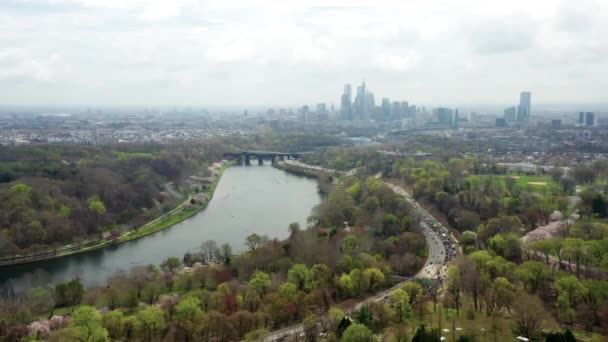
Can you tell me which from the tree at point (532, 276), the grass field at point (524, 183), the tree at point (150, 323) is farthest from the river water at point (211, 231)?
the tree at point (532, 276)

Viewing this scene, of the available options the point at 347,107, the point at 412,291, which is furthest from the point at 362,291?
the point at 347,107

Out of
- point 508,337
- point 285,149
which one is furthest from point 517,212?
point 285,149

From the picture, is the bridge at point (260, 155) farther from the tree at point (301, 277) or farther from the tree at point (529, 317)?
the tree at point (529, 317)

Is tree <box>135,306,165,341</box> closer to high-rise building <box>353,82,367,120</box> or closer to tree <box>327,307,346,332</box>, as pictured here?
tree <box>327,307,346,332</box>

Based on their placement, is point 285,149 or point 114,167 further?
point 285,149

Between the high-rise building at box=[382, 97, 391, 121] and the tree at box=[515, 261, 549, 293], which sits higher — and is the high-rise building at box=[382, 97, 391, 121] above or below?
above

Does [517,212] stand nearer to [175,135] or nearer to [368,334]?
[368,334]

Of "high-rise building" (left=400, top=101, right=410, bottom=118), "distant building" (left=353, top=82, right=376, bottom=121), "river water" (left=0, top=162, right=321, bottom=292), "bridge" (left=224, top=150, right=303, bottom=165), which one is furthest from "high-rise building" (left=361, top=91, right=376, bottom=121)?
"river water" (left=0, top=162, right=321, bottom=292)
